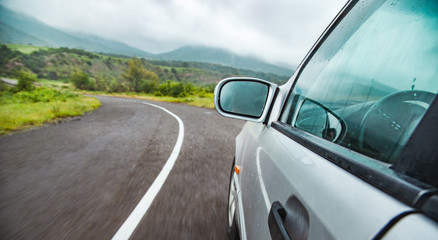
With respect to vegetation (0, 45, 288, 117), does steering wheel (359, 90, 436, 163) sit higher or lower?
higher

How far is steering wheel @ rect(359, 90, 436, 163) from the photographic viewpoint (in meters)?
0.55

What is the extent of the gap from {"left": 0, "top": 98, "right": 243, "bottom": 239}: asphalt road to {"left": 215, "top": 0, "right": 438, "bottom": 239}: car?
4.01 feet

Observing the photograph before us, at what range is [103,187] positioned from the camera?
275 cm

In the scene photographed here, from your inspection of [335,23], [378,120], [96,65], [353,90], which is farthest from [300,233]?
[96,65]

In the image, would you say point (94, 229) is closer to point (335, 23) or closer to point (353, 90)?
point (353, 90)

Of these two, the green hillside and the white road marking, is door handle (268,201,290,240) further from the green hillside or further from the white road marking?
the green hillside

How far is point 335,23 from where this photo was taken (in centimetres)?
109

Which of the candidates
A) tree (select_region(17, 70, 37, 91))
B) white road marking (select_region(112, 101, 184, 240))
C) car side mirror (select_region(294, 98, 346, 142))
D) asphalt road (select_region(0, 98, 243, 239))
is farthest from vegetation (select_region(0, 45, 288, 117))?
car side mirror (select_region(294, 98, 346, 142))

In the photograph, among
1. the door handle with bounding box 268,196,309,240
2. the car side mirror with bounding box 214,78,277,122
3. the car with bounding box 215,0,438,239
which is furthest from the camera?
the car side mirror with bounding box 214,78,277,122

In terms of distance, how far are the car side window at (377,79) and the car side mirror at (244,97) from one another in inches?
17.6

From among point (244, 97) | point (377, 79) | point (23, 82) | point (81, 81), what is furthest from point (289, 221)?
point (81, 81)

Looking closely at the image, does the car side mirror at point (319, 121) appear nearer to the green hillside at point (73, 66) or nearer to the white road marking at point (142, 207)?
the white road marking at point (142, 207)

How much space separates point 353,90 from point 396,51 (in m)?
0.21

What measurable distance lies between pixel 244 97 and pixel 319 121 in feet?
2.57
